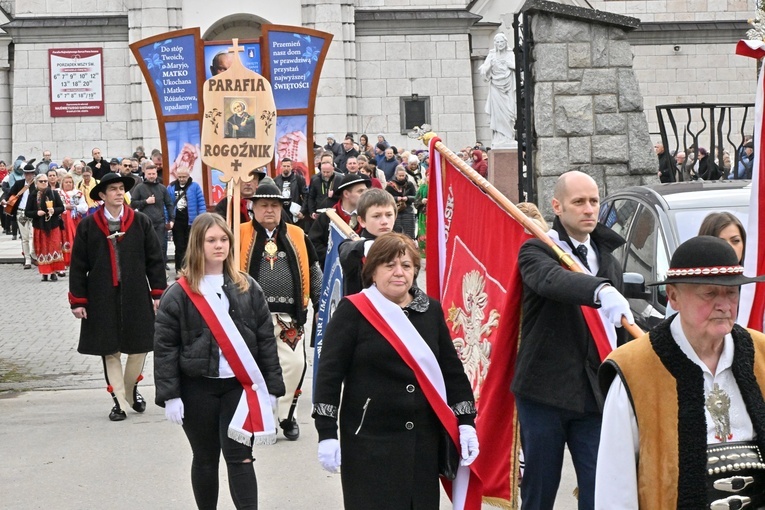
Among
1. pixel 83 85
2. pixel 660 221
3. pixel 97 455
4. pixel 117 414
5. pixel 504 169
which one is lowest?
pixel 97 455

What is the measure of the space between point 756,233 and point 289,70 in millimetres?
8123

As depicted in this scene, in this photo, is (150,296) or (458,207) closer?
(458,207)

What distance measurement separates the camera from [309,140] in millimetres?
13375

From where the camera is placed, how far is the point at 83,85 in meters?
32.3

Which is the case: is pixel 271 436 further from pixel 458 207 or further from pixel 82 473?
pixel 82 473

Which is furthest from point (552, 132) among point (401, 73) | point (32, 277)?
point (401, 73)

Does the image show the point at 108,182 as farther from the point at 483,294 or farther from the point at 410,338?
the point at 410,338

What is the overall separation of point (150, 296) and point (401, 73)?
23.1 metres

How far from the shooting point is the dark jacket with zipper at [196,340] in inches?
249

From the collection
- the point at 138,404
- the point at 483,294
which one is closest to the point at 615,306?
the point at 483,294

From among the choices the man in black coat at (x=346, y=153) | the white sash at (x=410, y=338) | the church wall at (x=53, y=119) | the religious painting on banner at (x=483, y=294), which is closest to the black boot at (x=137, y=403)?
the religious painting on banner at (x=483, y=294)

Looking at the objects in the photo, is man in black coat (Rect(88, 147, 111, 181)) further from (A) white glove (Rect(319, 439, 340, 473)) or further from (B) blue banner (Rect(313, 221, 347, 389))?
(A) white glove (Rect(319, 439, 340, 473))

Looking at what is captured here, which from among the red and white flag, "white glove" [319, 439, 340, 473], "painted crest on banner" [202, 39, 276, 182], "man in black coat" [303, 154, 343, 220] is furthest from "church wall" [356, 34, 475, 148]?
"white glove" [319, 439, 340, 473]

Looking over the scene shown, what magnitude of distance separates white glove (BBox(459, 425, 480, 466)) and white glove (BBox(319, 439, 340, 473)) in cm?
55
